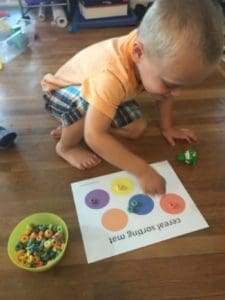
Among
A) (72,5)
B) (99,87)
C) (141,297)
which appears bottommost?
(141,297)

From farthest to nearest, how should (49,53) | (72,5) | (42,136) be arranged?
(72,5), (49,53), (42,136)

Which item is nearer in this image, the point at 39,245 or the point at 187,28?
the point at 187,28

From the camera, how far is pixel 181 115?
1092 millimetres

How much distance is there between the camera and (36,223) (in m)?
0.73

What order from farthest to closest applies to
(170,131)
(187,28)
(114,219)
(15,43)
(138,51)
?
(15,43) → (170,131) → (114,219) → (138,51) → (187,28)

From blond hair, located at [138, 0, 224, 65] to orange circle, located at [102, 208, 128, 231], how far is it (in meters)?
0.38

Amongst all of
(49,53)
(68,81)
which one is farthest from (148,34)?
(49,53)

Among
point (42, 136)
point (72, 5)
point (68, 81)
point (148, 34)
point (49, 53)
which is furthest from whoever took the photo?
point (72, 5)

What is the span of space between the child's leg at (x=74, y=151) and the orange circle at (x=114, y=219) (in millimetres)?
174

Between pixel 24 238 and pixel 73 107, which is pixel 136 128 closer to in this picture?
pixel 73 107

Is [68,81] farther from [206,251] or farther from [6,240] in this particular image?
[206,251]

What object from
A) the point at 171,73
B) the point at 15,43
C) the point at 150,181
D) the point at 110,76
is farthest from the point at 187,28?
the point at 15,43

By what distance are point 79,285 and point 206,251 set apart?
0.28 meters

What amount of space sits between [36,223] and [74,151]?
0.86 ft
